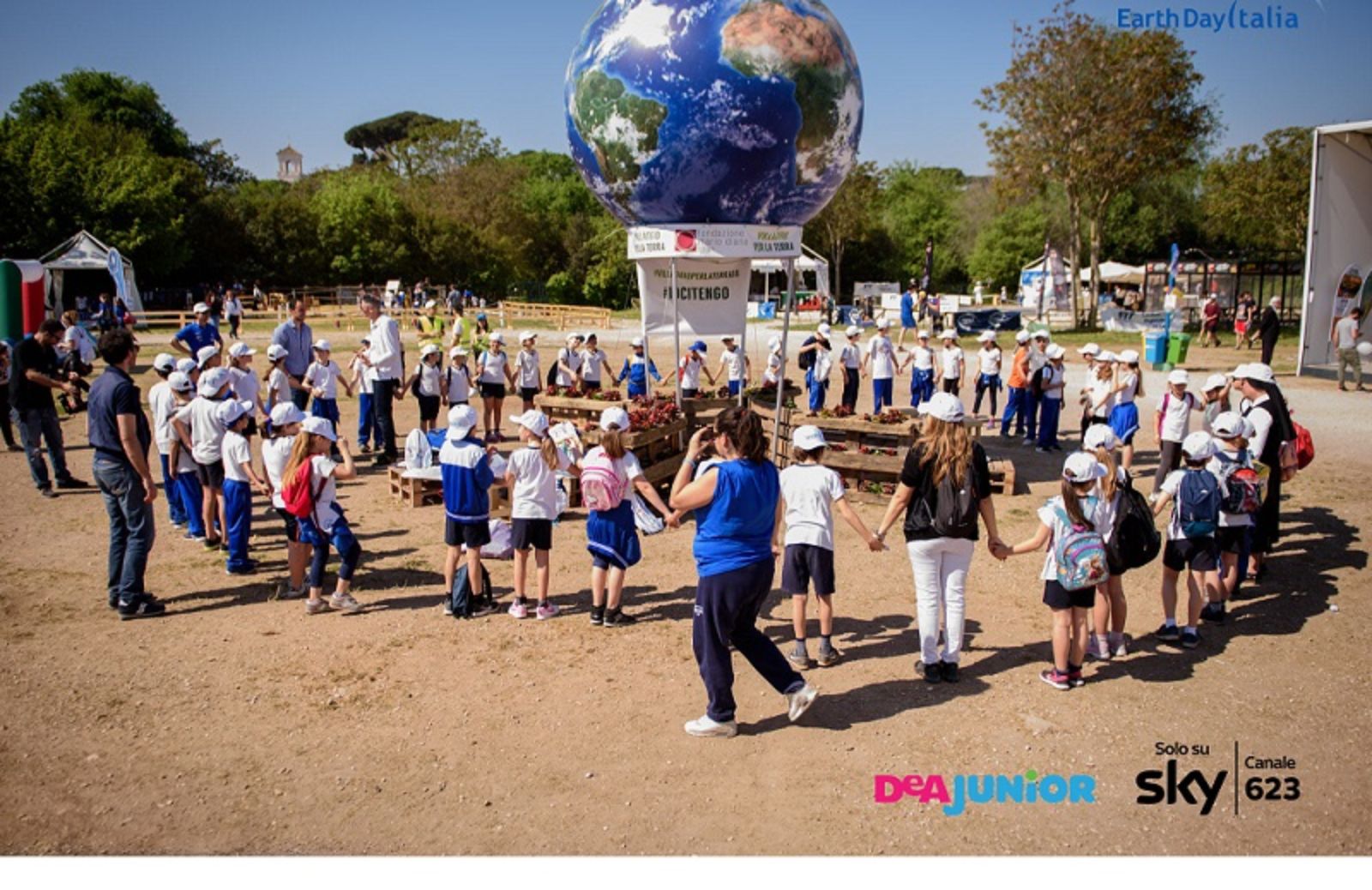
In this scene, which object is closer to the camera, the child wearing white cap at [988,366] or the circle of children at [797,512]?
the circle of children at [797,512]

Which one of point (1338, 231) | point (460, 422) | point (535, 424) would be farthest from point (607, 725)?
point (1338, 231)

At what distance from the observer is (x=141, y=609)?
27.0 ft

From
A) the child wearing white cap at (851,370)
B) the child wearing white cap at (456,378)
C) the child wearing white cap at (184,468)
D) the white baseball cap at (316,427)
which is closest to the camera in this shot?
the white baseball cap at (316,427)

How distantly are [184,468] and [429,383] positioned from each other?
432cm

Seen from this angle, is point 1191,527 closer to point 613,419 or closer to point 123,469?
point 613,419

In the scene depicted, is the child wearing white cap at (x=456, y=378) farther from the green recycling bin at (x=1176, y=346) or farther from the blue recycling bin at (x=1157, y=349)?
the green recycling bin at (x=1176, y=346)

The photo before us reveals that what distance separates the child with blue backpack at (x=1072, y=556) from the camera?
6.63m

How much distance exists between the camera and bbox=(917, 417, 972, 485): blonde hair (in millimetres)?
6613

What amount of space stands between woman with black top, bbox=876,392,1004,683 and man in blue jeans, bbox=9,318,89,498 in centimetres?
1059

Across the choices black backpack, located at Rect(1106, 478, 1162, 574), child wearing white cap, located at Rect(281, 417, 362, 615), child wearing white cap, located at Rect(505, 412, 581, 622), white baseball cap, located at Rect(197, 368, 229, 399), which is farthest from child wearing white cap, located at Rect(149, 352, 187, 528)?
black backpack, located at Rect(1106, 478, 1162, 574)

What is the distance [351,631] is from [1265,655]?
7.17 m

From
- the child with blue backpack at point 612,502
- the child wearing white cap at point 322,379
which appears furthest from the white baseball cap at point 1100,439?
the child wearing white cap at point 322,379

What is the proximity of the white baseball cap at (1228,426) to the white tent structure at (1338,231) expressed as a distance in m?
17.1

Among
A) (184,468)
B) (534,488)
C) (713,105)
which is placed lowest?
(184,468)
